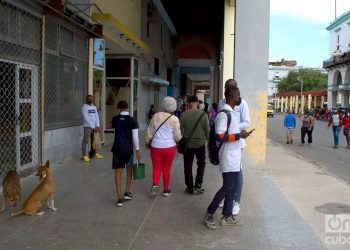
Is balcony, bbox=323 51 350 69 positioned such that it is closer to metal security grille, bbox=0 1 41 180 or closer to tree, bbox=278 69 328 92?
tree, bbox=278 69 328 92

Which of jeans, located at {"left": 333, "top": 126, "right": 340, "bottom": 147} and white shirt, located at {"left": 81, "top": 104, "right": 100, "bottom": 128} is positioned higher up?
white shirt, located at {"left": 81, "top": 104, "right": 100, "bottom": 128}

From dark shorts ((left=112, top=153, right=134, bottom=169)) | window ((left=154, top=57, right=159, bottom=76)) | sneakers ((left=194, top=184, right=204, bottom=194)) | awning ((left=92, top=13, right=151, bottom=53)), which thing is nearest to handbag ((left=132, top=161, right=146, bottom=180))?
dark shorts ((left=112, top=153, right=134, bottom=169))

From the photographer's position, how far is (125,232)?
5.32 metres

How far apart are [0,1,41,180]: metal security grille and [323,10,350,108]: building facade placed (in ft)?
167

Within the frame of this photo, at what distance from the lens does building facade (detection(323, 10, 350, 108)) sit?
184 ft

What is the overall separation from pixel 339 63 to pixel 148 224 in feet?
185

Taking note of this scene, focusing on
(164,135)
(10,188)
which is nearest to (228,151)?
(164,135)

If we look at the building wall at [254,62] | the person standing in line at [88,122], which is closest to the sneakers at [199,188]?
the building wall at [254,62]

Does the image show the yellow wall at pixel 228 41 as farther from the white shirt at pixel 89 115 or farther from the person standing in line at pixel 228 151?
the person standing in line at pixel 228 151

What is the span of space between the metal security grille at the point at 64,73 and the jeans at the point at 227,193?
17.2ft

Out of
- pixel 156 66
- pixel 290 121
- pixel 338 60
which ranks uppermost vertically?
pixel 338 60

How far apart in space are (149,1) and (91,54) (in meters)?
10.5

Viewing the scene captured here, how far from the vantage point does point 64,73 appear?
34.9 ft

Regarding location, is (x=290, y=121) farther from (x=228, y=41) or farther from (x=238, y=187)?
(x=238, y=187)
